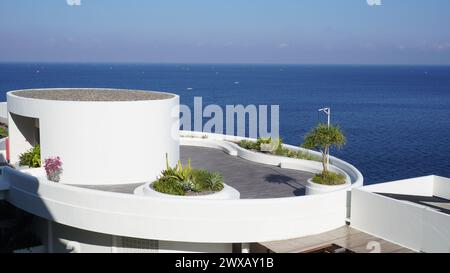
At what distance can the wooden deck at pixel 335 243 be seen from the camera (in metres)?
16.0

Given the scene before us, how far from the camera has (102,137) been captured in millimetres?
19531

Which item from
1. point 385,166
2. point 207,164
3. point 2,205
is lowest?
point 385,166

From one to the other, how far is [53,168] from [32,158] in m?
2.69

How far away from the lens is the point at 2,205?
72.1 feet

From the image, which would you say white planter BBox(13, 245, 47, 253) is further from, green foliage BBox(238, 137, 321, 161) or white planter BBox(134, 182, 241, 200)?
green foliage BBox(238, 137, 321, 161)

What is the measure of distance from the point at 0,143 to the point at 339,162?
1711 cm

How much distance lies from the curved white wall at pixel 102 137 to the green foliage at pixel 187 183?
2561mm

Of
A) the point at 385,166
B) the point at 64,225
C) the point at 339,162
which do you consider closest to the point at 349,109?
the point at 385,166

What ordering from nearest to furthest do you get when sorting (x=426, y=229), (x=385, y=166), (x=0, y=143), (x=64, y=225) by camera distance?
(x=426, y=229), (x=64, y=225), (x=0, y=143), (x=385, y=166)

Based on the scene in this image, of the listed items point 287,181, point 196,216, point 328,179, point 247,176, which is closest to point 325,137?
point 328,179

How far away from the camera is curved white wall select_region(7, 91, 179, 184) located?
19.5 meters

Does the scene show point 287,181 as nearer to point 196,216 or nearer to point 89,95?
point 196,216
